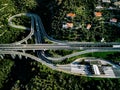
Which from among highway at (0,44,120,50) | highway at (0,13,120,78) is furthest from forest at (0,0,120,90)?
highway at (0,44,120,50)

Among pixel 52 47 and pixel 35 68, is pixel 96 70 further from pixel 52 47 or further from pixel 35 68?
pixel 35 68

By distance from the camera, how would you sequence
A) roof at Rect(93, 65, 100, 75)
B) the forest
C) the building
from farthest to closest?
roof at Rect(93, 65, 100, 75)
the building
the forest

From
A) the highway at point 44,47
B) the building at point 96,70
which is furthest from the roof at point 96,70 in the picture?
the highway at point 44,47

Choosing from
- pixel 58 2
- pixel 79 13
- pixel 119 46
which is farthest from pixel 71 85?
pixel 58 2

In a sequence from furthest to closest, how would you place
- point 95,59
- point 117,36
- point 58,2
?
point 58,2, point 117,36, point 95,59

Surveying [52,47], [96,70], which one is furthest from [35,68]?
[96,70]

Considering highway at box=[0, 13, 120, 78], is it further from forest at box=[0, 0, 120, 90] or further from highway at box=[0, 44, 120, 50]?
forest at box=[0, 0, 120, 90]

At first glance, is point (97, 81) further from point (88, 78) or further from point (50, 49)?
point (50, 49)

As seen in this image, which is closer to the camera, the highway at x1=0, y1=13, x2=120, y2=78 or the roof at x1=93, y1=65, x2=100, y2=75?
the roof at x1=93, y1=65, x2=100, y2=75
